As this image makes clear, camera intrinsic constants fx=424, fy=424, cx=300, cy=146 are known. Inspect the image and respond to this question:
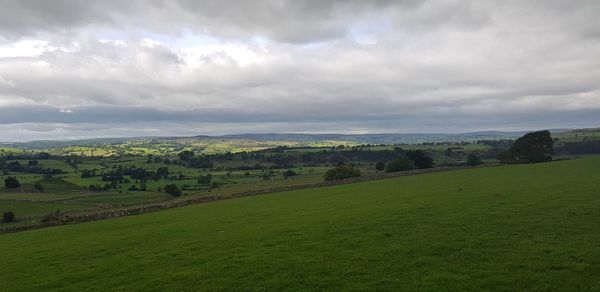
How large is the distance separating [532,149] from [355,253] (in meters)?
94.1

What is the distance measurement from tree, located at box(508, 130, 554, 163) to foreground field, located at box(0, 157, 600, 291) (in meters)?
73.7

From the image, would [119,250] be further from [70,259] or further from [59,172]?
[59,172]

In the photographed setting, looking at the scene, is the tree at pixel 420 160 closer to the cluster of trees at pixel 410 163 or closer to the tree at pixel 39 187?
the cluster of trees at pixel 410 163

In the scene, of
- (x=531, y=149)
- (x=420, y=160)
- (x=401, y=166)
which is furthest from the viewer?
(x=420, y=160)

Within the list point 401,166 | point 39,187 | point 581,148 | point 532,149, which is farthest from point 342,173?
point 581,148

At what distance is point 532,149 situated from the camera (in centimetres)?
9681

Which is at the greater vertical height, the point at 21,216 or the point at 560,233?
the point at 560,233

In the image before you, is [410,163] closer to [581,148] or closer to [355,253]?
[581,148]

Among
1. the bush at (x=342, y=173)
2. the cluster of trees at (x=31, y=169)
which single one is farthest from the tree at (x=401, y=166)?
the cluster of trees at (x=31, y=169)

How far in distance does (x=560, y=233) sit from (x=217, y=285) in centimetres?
1525

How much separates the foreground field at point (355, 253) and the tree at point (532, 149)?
242 ft

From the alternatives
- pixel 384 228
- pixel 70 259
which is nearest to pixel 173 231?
pixel 70 259

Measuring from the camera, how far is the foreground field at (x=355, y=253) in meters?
14.2

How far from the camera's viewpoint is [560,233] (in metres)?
19.1
